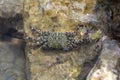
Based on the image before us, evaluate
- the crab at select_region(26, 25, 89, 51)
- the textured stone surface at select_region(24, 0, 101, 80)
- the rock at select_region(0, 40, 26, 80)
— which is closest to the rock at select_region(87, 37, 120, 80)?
the textured stone surface at select_region(24, 0, 101, 80)

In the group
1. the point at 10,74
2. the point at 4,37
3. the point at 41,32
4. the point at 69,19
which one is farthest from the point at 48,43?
the point at 4,37

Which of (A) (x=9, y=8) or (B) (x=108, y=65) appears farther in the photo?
(A) (x=9, y=8)

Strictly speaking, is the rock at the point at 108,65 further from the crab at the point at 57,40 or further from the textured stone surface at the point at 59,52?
the crab at the point at 57,40

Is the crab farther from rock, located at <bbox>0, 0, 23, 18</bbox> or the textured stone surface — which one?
rock, located at <bbox>0, 0, 23, 18</bbox>

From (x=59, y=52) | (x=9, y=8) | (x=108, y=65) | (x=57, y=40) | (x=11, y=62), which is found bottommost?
(x=11, y=62)

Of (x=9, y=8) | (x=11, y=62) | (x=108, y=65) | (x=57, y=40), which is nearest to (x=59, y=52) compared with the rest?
(x=57, y=40)

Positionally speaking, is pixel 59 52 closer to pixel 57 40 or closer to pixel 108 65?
pixel 57 40
